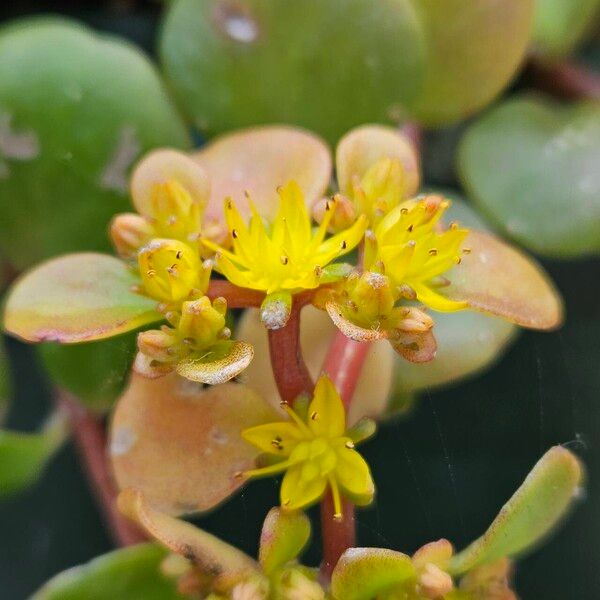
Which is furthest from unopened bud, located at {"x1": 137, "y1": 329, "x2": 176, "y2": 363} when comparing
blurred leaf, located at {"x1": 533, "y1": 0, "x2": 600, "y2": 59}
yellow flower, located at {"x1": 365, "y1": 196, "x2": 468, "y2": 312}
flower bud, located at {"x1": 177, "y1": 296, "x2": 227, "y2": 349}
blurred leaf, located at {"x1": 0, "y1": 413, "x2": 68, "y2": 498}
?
blurred leaf, located at {"x1": 533, "y1": 0, "x2": 600, "y2": 59}

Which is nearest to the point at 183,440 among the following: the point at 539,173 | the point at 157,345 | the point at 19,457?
the point at 157,345

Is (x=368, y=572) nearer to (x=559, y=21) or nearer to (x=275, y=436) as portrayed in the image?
(x=275, y=436)

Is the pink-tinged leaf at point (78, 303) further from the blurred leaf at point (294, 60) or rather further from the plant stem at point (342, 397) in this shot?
the blurred leaf at point (294, 60)

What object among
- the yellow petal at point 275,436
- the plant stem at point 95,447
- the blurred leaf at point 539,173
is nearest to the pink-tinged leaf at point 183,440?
the yellow petal at point 275,436

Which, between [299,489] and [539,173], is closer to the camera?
[299,489]

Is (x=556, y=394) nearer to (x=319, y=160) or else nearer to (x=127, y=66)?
(x=319, y=160)

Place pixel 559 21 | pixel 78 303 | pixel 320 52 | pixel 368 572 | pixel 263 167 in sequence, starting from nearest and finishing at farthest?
pixel 368 572 < pixel 78 303 < pixel 263 167 < pixel 320 52 < pixel 559 21

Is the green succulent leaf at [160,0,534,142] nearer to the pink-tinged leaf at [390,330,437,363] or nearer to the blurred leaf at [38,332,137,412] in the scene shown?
the blurred leaf at [38,332,137,412]
